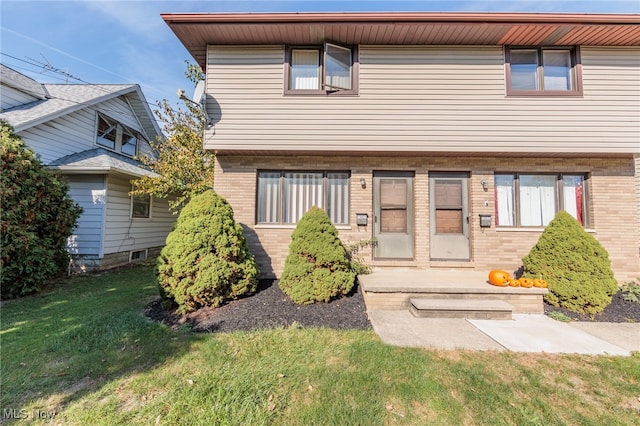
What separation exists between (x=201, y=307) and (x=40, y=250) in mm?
4362

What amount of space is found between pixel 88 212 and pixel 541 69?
491 inches

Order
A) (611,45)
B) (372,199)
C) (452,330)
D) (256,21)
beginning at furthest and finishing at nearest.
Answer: (372,199)
(611,45)
(256,21)
(452,330)

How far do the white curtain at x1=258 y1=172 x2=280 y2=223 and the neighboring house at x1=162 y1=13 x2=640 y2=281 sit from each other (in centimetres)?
3

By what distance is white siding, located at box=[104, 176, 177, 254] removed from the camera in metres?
8.35

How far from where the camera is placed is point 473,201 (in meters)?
6.03

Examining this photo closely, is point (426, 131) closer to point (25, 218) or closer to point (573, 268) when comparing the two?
point (573, 268)

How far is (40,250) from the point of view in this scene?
5832 mm

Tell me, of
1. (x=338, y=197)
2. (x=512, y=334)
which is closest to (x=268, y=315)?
(x=338, y=197)

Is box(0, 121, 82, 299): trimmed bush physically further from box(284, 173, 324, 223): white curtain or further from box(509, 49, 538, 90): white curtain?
box(509, 49, 538, 90): white curtain

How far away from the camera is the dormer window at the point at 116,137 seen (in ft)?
34.4

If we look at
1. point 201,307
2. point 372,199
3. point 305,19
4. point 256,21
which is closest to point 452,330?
point 372,199

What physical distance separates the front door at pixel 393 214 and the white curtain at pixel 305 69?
2550 millimetres

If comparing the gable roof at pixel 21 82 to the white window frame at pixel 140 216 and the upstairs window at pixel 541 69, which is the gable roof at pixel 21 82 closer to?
the white window frame at pixel 140 216

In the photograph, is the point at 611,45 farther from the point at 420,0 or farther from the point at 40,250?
the point at 40,250
